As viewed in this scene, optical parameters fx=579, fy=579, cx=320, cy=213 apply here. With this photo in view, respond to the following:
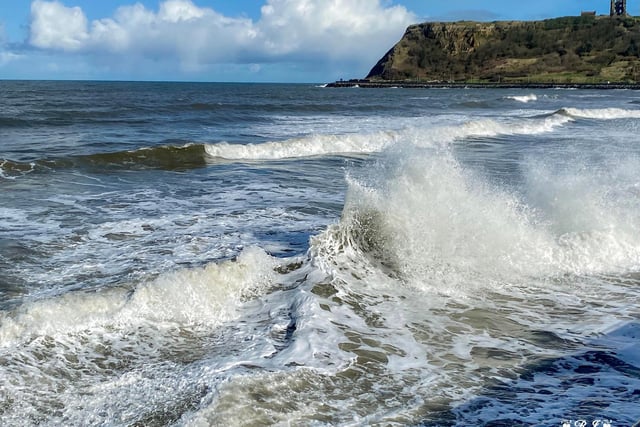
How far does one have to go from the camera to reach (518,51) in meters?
136

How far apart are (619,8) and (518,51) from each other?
41174 mm

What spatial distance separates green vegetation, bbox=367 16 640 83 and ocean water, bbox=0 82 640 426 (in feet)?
352

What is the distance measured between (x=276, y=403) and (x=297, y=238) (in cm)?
455

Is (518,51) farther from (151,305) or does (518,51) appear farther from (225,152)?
(151,305)

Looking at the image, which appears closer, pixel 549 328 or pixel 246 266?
pixel 549 328

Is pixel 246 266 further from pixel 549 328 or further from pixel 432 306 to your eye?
pixel 549 328

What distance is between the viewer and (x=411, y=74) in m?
142

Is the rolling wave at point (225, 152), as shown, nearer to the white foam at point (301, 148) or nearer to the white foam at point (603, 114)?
the white foam at point (301, 148)

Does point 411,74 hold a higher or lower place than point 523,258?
higher

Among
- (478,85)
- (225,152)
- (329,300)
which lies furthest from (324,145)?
(478,85)

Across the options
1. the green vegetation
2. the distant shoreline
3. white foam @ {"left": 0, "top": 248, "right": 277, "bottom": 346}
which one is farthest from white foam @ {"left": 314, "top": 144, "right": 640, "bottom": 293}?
the green vegetation

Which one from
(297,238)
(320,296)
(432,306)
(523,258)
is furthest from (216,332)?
(523,258)

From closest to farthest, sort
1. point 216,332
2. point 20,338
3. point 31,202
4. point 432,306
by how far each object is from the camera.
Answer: point 20,338
point 216,332
point 432,306
point 31,202

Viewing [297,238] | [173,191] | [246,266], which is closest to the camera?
[246,266]
